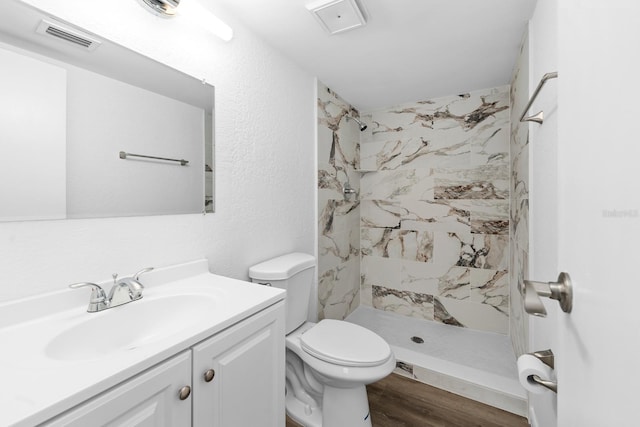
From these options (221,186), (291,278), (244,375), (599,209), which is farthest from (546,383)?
(221,186)

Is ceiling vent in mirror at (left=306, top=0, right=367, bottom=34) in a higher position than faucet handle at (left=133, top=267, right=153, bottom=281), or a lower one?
higher

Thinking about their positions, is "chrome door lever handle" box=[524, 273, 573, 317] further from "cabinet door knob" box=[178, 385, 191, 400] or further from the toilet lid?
the toilet lid

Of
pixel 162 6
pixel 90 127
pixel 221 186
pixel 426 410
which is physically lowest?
pixel 426 410

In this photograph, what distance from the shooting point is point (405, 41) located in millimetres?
1571

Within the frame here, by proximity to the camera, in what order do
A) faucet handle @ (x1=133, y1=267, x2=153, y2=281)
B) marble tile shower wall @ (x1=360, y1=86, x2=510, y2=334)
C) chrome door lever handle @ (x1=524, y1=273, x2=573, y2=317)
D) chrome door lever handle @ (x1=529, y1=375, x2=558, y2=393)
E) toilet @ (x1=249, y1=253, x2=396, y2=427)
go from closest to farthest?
chrome door lever handle @ (x1=524, y1=273, x2=573, y2=317)
chrome door lever handle @ (x1=529, y1=375, x2=558, y2=393)
faucet handle @ (x1=133, y1=267, x2=153, y2=281)
toilet @ (x1=249, y1=253, x2=396, y2=427)
marble tile shower wall @ (x1=360, y1=86, x2=510, y2=334)

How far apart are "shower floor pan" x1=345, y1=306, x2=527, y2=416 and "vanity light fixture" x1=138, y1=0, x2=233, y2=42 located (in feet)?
7.41

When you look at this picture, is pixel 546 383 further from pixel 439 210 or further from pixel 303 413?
pixel 439 210

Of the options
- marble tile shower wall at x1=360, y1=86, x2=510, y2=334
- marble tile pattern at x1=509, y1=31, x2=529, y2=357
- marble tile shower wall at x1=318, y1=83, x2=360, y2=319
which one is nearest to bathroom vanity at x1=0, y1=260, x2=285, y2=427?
marble tile shower wall at x1=318, y1=83, x2=360, y2=319

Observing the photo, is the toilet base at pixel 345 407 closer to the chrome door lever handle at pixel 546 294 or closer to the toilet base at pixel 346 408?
the toilet base at pixel 346 408

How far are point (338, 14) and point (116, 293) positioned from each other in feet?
5.13

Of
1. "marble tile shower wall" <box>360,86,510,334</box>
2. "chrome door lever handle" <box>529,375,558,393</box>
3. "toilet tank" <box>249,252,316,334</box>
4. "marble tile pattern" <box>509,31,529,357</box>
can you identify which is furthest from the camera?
"marble tile shower wall" <box>360,86,510,334</box>

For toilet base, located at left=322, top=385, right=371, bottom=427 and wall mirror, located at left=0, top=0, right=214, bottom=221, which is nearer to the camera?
wall mirror, located at left=0, top=0, right=214, bottom=221

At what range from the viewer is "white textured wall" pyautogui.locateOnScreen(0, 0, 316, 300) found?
0.81m

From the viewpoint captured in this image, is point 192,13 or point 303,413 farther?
point 303,413
